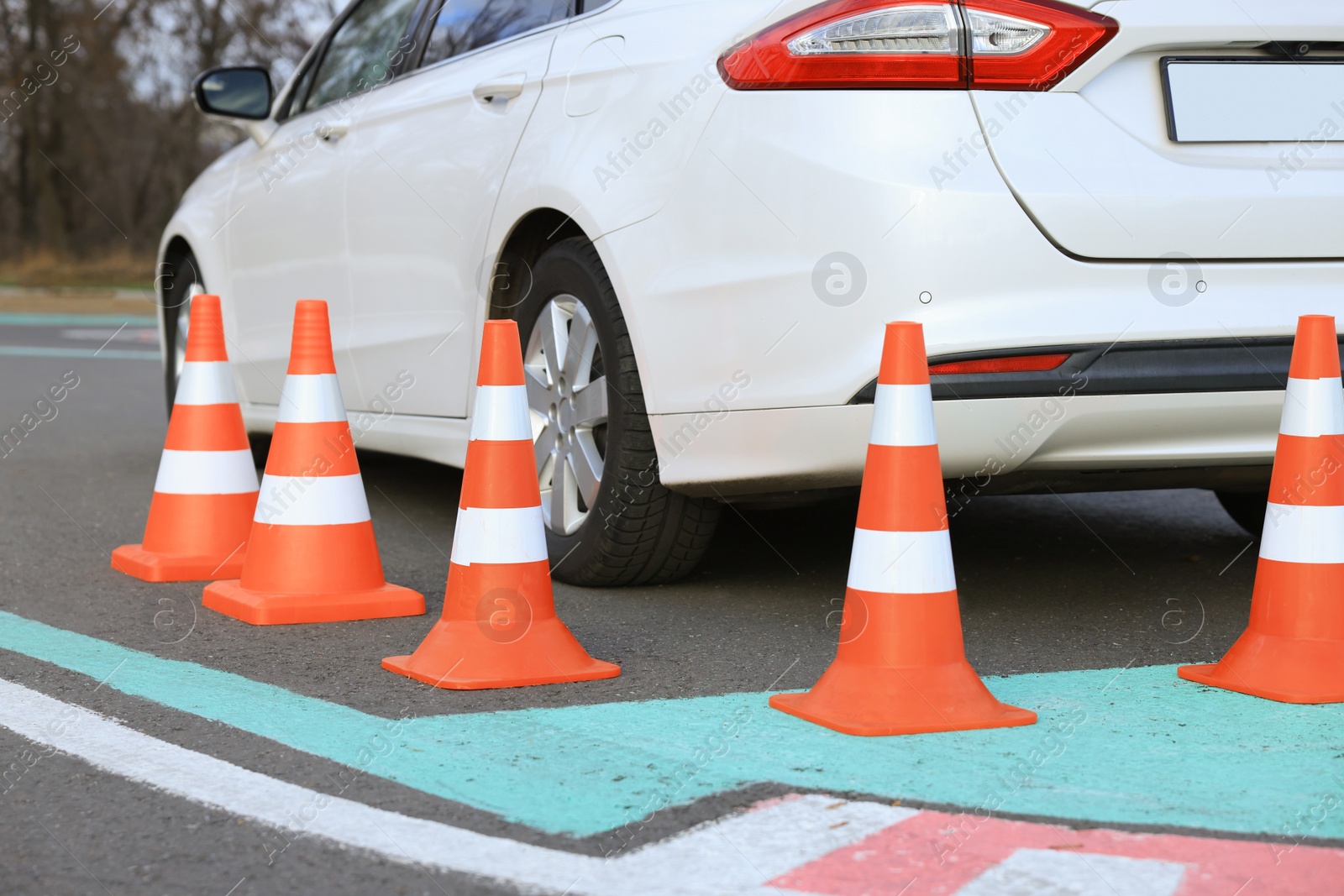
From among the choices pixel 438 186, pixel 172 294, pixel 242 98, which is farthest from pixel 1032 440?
pixel 172 294

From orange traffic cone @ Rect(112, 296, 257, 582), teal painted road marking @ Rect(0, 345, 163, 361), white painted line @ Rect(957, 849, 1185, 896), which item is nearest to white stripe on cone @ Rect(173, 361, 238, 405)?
orange traffic cone @ Rect(112, 296, 257, 582)

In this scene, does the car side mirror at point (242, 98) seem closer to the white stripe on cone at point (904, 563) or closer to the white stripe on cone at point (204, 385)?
the white stripe on cone at point (204, 385)

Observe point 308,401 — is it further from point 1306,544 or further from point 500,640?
point 1306,544

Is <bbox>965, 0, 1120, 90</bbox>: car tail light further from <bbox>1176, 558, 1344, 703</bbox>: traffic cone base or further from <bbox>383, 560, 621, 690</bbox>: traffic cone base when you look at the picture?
<bbox>383, 560, 621, 690</bbox>: traffic cone base

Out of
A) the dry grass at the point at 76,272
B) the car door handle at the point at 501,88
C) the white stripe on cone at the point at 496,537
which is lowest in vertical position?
the dry grass at the point at 76,272

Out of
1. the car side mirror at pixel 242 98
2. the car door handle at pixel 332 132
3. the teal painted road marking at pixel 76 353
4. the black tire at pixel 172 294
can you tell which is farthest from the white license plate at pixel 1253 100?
the teal painted road marking at pixel 76 353

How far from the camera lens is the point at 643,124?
3527mm

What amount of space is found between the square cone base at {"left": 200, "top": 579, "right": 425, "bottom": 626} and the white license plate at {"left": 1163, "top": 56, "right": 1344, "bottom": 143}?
1.99 meters

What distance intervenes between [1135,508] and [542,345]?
2.42 metres

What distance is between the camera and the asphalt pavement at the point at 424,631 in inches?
85.6

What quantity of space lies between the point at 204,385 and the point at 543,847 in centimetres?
257

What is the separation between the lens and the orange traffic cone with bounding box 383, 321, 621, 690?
123 inches

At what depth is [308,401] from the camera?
3809mm

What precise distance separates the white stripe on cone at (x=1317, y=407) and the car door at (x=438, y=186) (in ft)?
6.49
